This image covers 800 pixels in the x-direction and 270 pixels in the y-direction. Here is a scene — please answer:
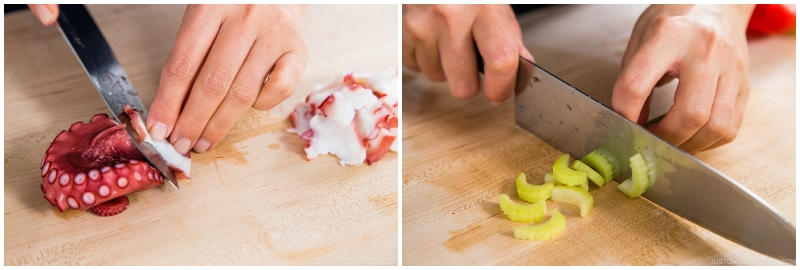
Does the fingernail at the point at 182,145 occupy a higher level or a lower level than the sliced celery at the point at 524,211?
lower

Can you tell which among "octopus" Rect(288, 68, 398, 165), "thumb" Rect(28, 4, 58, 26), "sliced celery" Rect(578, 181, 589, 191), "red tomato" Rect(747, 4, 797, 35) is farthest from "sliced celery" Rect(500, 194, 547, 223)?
→ "red tomato" Rect(747, 4, 797, 35)

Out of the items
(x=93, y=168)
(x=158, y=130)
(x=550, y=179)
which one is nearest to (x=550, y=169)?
(x=550, y=179)

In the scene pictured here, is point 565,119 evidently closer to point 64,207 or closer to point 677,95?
point 677,95

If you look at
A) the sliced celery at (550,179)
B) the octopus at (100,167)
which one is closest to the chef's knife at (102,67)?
the octopus at (100,167)

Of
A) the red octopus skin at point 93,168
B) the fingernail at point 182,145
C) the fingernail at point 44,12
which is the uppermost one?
the fingernail at point 44,12

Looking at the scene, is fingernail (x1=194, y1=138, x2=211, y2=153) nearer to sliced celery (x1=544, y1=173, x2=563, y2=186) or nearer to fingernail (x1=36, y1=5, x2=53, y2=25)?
fingernail (x1=36, y1=5, x2=53, y2=25)

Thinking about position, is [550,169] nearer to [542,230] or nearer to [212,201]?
[542,230]

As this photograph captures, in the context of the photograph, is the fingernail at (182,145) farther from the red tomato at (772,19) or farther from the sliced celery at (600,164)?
the red tomato at (772,19)
